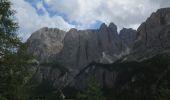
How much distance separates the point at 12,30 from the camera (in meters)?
26.8

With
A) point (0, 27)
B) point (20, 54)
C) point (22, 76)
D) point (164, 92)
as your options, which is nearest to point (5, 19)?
point (0, 27)

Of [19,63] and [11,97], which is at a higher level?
[19,63]

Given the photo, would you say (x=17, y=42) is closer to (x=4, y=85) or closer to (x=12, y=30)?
(x=12, y=30)

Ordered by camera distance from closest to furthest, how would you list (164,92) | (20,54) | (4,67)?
1. (4,67)
2. (20,54)
3. (164,92)

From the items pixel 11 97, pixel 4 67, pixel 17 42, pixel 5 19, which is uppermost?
pixel 5 19

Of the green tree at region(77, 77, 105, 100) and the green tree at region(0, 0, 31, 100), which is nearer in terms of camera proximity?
the green tree at region(0, 0, 31, 100)

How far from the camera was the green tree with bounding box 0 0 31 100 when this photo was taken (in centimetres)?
2541

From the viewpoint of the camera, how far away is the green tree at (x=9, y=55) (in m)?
25.4

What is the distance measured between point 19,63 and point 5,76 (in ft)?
4.61

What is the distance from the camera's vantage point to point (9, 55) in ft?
82.9

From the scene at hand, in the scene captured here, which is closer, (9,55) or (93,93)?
(9,55)

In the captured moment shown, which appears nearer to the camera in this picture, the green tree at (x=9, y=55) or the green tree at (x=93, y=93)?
the green tree at (x=9, y=55)

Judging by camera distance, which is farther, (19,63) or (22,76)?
(22,76)


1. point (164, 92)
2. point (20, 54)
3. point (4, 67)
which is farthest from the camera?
point (164, 92)
